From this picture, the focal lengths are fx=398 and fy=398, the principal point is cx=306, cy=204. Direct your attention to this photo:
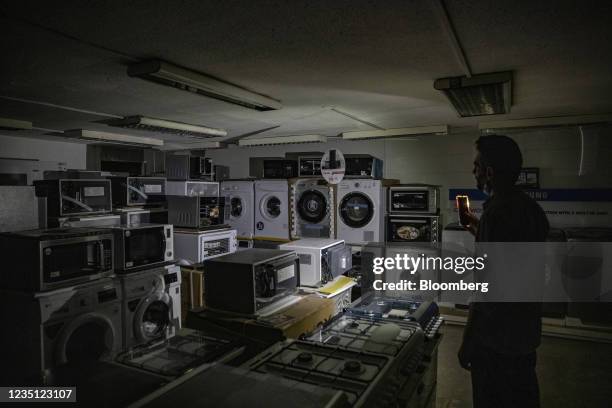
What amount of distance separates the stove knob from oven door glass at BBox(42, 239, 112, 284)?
2571 millimetres

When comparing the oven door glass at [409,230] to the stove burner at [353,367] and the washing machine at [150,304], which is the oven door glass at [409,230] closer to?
the washing machine at [150,304]

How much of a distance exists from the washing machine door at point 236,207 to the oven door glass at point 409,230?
2.40 metres

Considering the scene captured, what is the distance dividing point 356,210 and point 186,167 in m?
2.46

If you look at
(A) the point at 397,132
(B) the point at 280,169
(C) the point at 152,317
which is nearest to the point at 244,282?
(C) the point at 152,317

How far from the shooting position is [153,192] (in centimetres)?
544

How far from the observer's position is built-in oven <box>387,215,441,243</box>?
541 centimetres

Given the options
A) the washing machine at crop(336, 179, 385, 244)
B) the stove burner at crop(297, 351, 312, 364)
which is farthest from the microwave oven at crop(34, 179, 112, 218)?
the stove burner at crop(297, 351, 312, 364)

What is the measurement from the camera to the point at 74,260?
3.25 m

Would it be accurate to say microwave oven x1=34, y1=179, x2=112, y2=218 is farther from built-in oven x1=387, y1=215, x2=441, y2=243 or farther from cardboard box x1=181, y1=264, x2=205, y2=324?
built-in oven x1=387, y1=215, x2=441, y2=243

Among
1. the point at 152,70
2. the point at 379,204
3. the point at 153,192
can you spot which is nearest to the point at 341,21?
the point at 152,70

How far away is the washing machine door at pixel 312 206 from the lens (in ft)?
19.4

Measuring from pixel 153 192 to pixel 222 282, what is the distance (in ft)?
10.8

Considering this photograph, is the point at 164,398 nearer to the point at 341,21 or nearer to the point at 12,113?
the point at 341,21

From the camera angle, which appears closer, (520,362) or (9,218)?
(520,362)
